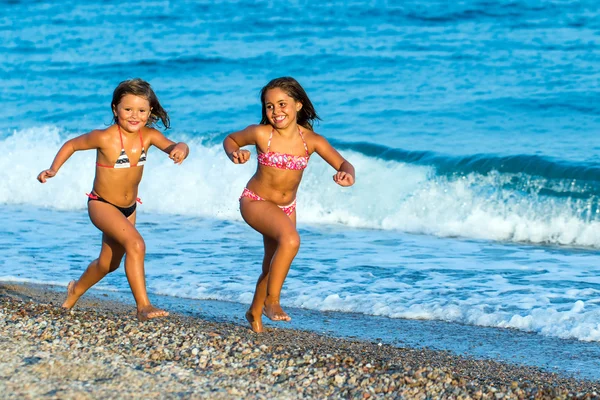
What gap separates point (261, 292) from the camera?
5.30m

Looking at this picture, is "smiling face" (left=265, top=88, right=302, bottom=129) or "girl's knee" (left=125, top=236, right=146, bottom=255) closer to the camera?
"girl's knee" (left=125, top=236, right=146, bottom=255)

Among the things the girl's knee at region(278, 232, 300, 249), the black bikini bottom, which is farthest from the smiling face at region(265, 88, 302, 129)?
the black bikini bottom

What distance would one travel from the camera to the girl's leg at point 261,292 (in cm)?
531

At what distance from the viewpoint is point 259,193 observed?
5.33 meters

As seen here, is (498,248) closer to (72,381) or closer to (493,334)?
(493,334)

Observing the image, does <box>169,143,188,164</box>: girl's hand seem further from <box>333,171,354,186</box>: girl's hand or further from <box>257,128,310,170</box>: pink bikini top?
<box>333,171,354,186</box>: girl's hand

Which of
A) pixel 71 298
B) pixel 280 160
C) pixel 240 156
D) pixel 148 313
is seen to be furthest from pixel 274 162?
pixel 71 298

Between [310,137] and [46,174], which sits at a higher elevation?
[310,137]

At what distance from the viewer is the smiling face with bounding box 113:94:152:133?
534 centimetres

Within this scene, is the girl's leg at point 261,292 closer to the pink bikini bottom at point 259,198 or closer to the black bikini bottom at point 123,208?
the pink bikini bottom at point 259,198

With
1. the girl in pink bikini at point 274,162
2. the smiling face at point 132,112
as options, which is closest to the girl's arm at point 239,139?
the girl in pink bikini at point 274,162

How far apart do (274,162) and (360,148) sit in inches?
274

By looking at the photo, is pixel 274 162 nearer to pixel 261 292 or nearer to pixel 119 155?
pixel 261 292

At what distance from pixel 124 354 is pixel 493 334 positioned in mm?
2449
